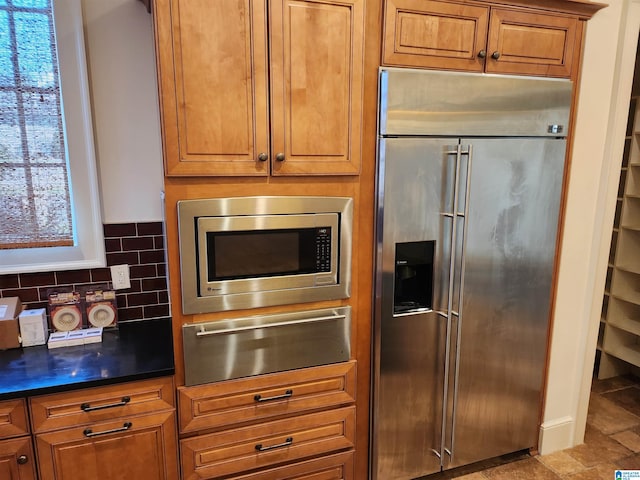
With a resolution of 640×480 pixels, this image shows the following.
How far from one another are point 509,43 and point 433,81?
16.1 inches

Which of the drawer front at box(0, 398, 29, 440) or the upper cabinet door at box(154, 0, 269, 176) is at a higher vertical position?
the upper cabinet door at box(154, 0, 269, 176)

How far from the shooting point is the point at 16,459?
1.54 m

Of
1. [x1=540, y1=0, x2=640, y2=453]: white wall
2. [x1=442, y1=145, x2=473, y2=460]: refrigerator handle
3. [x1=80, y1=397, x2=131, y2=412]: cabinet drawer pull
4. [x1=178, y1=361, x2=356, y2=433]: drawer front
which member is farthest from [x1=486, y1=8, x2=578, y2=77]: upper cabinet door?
[x1=80, y1=397, x2=131, y2=412]: cabinet drawer pull

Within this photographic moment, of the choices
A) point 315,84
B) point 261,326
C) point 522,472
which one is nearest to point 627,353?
point 522,472

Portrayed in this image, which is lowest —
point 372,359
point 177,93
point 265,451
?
point 265,451

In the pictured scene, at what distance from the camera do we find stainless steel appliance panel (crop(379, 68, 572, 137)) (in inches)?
69.6

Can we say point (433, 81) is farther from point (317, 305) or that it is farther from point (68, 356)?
point (68, 356)

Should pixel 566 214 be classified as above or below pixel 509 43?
below

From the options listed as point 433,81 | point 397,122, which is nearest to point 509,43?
point 433,81

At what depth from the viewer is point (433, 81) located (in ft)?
5.88

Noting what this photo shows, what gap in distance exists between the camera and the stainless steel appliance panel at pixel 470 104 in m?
1.77

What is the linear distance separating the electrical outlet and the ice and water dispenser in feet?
3.96

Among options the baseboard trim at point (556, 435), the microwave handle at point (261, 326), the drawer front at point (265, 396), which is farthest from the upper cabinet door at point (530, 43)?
the baseboard trim at point (556, 435)

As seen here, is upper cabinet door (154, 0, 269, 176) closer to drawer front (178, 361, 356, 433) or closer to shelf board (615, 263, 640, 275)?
drawer front (178, 361, 356, 433)
